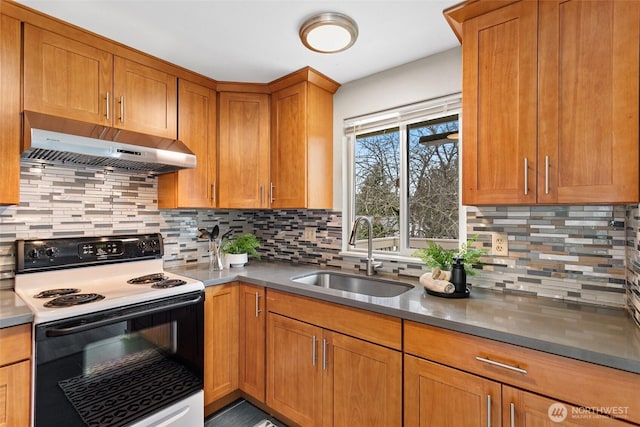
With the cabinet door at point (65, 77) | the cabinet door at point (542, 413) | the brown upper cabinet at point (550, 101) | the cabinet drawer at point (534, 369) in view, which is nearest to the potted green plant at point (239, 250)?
Result: the cabinet door at point (65, 77)

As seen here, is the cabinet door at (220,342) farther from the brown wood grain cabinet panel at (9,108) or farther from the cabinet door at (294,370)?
the brown wood grain cabinet panel at (9,108)

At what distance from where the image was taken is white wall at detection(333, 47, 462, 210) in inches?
74.0

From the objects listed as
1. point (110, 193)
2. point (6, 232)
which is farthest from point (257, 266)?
point (6, 232)

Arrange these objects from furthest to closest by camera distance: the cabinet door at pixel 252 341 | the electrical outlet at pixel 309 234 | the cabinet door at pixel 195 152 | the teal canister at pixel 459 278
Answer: the electrical outlet at pixel 309 234
the cabinet door at pixel 195 152
the cabinet door at pixel 252 341
the teal canister at pixel 459 278

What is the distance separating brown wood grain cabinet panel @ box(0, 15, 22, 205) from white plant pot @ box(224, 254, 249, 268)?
1189 mm

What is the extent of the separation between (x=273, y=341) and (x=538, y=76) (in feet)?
6.27

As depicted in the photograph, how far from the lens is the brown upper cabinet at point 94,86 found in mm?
1573

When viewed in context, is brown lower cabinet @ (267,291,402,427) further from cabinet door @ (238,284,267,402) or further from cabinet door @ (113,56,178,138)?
cabinet door @ (113,56,178,138)

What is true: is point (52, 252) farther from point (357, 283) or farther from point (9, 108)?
point (357, 283)

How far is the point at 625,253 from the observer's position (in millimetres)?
1366

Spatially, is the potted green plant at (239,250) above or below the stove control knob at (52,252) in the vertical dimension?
below

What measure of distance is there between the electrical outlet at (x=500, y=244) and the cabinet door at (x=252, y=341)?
1.38 m

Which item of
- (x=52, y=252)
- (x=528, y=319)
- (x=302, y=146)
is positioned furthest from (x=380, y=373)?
(x=52, y=252)

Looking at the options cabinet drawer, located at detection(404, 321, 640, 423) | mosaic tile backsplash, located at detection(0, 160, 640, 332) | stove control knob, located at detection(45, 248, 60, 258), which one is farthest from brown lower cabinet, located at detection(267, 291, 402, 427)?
stove control knob, located at detection(45, 248, 60, 258)
